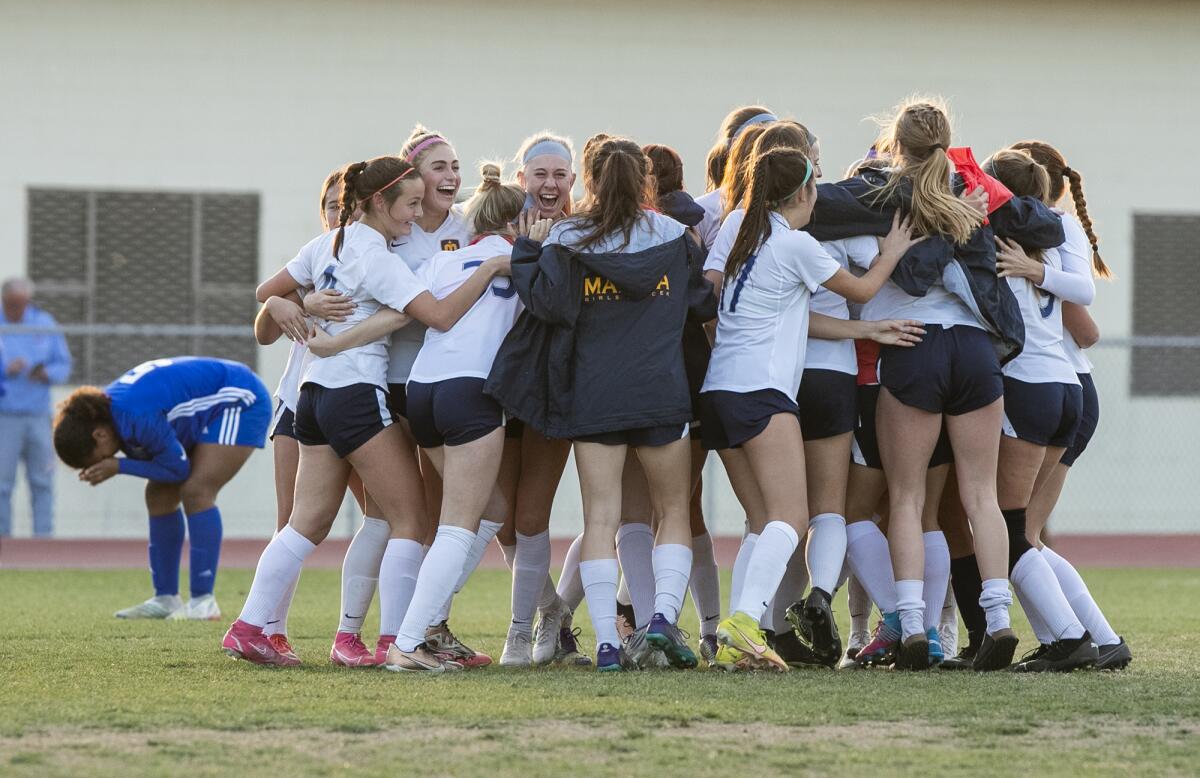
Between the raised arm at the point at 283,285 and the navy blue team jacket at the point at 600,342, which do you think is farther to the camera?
the raised arm at the point at 283,285

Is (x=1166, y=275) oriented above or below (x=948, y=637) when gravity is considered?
above

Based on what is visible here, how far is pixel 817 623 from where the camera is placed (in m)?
5.47

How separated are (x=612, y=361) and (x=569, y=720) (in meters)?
1.48

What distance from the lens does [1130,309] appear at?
15.5 metres

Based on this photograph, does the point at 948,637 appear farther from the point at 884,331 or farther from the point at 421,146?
the point at 421,146

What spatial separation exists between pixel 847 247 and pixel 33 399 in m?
8.98

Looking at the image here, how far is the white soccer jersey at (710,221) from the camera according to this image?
19.9ft

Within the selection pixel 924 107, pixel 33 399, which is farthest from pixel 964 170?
pixel 33 399

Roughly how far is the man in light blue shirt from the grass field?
6.87 m

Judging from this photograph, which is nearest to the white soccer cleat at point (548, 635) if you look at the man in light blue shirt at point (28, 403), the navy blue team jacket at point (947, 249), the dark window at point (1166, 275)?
the navy blue team jacket at point (947, 249)

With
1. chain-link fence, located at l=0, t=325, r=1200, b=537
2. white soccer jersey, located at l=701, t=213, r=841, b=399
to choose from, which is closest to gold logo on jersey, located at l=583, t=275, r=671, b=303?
white soccer jersey, located at l=701, t=213, r=841, b=399

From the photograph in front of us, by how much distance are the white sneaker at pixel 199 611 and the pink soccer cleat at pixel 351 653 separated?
7.44 feet

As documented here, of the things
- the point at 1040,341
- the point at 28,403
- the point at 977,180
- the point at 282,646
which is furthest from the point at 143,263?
the point at 1040,341

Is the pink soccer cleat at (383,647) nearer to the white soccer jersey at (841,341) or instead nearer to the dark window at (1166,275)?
the white soccer jersey at (841,341)
